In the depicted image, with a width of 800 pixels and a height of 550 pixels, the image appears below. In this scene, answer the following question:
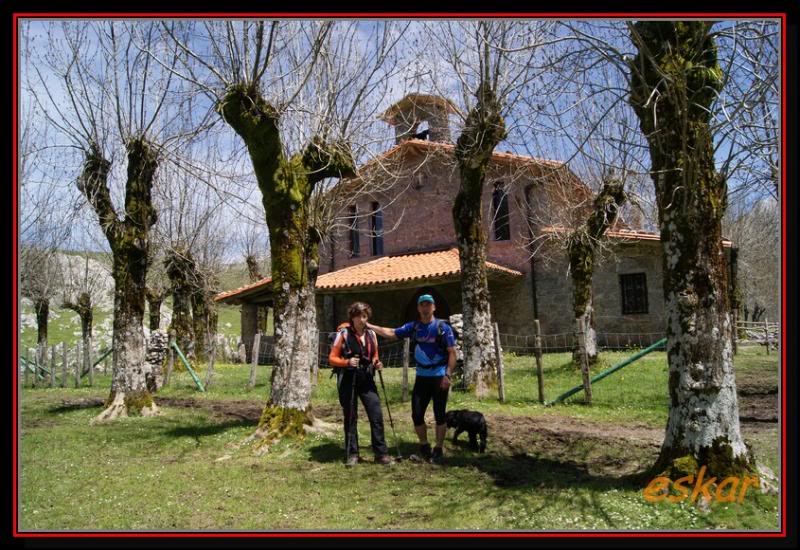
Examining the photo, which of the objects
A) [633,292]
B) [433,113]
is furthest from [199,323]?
[633,292]

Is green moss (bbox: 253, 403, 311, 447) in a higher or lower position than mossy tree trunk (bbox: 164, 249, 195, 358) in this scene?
lower

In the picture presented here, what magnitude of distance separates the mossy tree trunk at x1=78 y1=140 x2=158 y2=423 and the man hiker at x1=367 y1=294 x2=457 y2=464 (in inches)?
241

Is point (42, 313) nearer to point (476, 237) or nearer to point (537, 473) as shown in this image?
point (476, 237)

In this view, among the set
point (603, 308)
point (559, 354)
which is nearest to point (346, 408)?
point (559, 354)

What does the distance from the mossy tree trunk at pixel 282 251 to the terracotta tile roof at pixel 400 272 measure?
427 inches

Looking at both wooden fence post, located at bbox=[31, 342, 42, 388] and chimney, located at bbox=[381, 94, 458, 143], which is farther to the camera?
wooden fence post, located at bbox=[31, 342, 42, 388]

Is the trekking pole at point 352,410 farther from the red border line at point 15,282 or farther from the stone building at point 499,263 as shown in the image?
the stone building at point 499,263

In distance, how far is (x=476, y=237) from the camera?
1178 cm

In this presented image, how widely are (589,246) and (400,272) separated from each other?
743cm

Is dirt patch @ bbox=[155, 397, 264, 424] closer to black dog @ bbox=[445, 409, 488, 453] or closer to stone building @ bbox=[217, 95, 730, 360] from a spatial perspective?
black dog @ bbox=[445, 409, 488, 453]

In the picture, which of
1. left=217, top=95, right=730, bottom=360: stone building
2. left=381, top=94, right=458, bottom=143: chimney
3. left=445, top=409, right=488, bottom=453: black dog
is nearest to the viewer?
left=445, top=409, right=488, bottom=453: black dog

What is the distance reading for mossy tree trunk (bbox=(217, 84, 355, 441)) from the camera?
7.85 m

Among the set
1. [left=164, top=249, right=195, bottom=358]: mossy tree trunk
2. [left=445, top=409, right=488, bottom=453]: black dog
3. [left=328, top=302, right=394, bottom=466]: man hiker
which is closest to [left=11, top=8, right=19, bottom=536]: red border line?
[left=328, top=302, right=394, bottom=466]: man hiker

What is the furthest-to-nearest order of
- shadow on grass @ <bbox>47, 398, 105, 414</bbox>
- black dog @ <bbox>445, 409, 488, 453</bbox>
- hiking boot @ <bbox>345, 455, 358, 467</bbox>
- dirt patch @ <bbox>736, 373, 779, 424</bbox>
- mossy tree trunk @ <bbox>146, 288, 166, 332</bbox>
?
1. mossy tree trunk @ <bbox>146, 288, 166, 332</bbox>
2. shadow on grass @ <bbox>47, 398, 105, 414</bbox>
3. dirt patch @ <bbox>736, 373, 779, 424</bbox>
4. black dog @ <bbox>445, 409, 488, 453</bbox>
5. hiking boot @ <bbox>345, 455, 358, 467</bbox>
